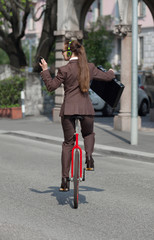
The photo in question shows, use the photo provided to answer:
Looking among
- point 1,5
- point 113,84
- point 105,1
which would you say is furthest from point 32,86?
point 105,1

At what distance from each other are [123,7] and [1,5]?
Answer: 7.29m

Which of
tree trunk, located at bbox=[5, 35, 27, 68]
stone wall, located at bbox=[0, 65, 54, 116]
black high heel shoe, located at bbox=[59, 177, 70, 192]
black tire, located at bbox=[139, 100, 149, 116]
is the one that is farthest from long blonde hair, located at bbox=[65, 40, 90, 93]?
tree trunk, located at bbox=[5, 35, 27, 68]

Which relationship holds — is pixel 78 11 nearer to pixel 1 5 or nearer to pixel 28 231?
pixel 1 5

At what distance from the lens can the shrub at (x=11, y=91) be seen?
22.2 meters

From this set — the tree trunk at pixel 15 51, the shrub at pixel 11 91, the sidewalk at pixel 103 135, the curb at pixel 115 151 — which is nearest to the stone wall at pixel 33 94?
the shrub at pixel 11 91

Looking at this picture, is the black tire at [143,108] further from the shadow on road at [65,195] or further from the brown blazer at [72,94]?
the brown blazer at [72,94]

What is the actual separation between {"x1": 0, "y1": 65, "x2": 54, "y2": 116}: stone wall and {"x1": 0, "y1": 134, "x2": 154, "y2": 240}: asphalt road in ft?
39.3

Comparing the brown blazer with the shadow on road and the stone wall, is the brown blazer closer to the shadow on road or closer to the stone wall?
the shadow on road

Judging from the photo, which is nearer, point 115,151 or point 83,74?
point 83,74

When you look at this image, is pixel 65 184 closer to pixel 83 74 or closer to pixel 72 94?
pixel 72 94

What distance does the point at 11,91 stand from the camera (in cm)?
2219

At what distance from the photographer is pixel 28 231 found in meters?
5.65

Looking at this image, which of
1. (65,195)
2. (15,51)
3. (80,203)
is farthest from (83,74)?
(15,51)

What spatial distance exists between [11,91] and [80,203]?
15531 millimetres
